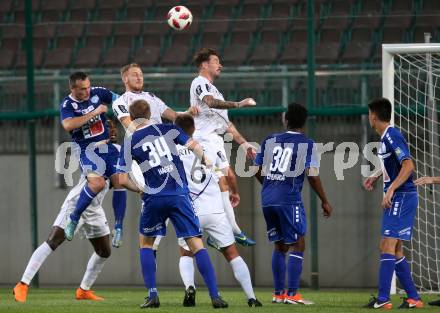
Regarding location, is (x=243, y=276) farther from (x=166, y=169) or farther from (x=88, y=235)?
(x=88, y=235)

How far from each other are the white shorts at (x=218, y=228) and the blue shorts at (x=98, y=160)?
1905 millimetres

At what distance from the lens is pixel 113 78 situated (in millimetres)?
13984

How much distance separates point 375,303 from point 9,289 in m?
6.14

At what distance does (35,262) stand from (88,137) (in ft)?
4.78

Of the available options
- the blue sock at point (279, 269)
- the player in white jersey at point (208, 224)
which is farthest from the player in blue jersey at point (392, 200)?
the player in white jersey at point (208, 224)

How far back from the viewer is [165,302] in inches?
393

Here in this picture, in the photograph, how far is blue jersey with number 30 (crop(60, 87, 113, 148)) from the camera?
11.0 meters

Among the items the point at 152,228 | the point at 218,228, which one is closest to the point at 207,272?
the point at 152,228

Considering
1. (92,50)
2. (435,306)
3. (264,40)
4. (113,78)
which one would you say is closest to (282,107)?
(264,40)

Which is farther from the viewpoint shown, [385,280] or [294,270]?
[294,270]

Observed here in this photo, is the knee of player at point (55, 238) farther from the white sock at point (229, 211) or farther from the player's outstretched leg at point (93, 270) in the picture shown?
the white sock at point (229, 211)

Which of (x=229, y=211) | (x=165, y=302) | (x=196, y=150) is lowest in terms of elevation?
(x=165, y=302)

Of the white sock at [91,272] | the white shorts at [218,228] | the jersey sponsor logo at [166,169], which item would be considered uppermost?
the jersey sponsor logo at [166,169]

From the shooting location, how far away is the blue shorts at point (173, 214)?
29.2ft
